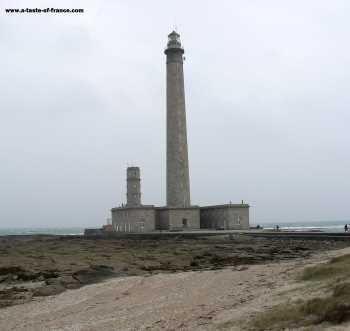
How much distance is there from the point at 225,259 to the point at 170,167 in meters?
30.3

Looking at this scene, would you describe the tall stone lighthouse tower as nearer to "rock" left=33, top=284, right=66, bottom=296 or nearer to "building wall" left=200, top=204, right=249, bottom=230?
"building wall" left=200, top=204, right=249, bottom=230

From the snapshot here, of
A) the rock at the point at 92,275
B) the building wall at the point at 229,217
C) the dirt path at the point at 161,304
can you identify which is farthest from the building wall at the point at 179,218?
the dirt path at the point at 161,304

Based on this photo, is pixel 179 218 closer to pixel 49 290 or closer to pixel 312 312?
pixel 49 290

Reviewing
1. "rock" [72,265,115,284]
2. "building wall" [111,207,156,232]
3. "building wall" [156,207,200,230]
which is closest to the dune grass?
"rock" [72,265,115,284]

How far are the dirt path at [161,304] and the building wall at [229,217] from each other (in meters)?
35.6

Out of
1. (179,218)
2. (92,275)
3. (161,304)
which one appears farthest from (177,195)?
(161,304)

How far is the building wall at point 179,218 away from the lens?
51.7 m

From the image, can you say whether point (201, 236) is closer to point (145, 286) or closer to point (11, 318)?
point (145, 286)

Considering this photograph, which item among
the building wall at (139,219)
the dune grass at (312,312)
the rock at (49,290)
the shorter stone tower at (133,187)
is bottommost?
the rock at (49,290)

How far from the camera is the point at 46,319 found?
37.6 ft

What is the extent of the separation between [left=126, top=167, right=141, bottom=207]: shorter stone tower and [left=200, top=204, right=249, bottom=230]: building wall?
29.7ft

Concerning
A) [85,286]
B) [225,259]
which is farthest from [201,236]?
Answer: [85,286]

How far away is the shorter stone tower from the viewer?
57.5 metres

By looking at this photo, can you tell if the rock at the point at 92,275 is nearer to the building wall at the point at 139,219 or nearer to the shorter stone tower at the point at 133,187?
the building wall at the point at 139,219
